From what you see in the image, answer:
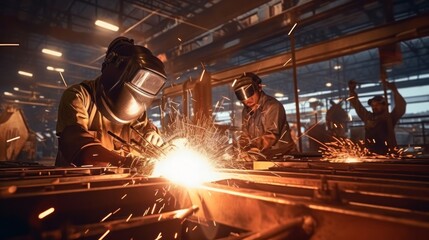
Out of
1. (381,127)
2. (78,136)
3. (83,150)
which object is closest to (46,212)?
(83,150)

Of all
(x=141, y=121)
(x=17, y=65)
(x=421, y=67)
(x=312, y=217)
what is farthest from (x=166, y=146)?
(x=421, y=67)

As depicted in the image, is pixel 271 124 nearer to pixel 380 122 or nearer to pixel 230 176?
pixel 230 176

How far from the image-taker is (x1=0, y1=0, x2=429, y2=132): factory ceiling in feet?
12.9

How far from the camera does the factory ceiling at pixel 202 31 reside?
393cm

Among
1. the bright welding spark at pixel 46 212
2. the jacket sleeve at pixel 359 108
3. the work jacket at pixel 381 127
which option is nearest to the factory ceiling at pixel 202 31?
the jacket sleeve at pixel 359 108

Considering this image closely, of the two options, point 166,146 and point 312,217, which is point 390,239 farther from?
point 166,146

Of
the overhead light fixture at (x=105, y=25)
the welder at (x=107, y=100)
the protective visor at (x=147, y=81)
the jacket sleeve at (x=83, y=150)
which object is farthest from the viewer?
the overhead light fixture at (x=105, y=25)

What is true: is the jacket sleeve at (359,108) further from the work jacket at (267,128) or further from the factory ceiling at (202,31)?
the work jacket at (267,128)

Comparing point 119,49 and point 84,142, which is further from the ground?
point 119,49

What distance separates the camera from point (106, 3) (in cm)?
944

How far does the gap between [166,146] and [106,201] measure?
120cm

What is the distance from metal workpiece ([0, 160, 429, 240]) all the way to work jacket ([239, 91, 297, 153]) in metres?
2.11

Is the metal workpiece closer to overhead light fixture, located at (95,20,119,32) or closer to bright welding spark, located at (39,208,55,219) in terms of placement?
bright welding spark, located at (39,208,55,219)

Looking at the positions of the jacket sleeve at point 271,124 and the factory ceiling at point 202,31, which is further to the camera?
the factory ceiling at point 202,31
